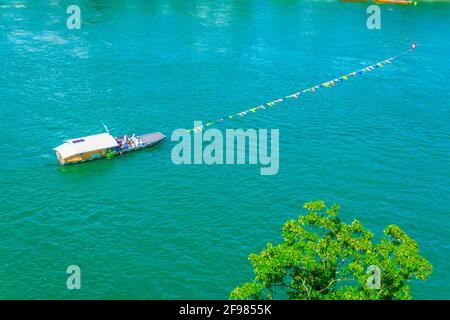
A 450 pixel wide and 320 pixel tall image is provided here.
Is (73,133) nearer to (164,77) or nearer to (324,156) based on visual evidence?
(164,77)

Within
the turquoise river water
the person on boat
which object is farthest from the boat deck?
the person on boat

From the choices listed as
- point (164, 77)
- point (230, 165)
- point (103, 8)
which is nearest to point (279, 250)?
point (230, 165)

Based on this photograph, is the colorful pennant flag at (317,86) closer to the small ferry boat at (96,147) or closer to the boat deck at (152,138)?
the boat deck at (152,138)

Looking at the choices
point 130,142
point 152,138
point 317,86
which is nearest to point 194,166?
point 152,138

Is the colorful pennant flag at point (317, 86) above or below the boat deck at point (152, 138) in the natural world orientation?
above

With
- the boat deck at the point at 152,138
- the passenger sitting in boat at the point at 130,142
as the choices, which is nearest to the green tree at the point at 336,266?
the passenger sitting in boat at the point at 130,142

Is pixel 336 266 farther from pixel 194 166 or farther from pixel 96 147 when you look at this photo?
pixel 96 147
